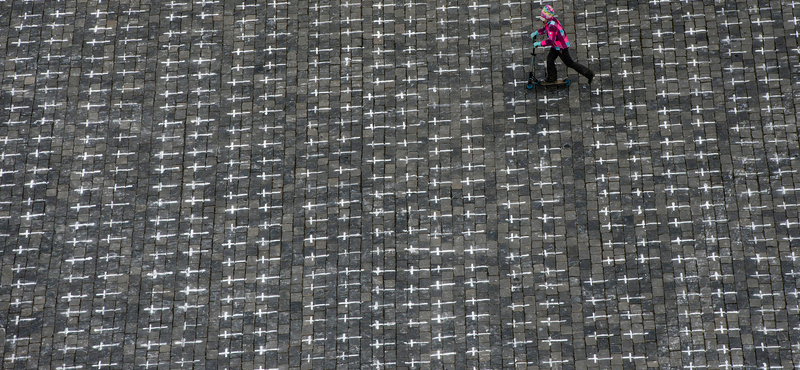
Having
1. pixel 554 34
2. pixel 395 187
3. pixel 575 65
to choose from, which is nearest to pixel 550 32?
pixel 554 34

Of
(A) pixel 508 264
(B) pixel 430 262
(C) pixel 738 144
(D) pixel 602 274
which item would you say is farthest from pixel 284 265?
(C) pixel 738 144

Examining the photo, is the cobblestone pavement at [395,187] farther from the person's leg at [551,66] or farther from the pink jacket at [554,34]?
the pink jacket at [554,34]

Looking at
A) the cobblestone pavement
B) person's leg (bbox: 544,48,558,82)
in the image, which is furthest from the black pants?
the cobblestone pavement

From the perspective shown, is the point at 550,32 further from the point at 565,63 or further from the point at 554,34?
the point at 565,63

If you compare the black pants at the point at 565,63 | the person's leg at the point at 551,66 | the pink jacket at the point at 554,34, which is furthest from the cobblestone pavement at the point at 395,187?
the pink jacket at the point at 554,34

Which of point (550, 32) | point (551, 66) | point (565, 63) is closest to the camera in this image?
point (550, 32)

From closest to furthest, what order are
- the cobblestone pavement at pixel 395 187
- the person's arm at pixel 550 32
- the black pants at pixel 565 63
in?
the cobblestone pavement at pixel 395 187 → the person's arm at pixel 550 32 → the black pants at pixel 565 63
